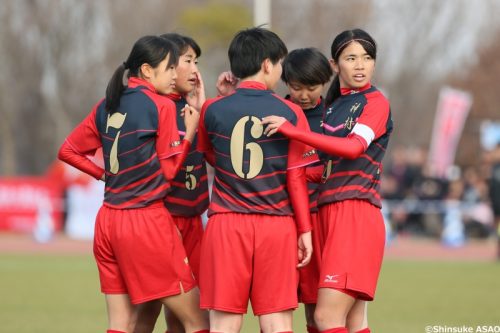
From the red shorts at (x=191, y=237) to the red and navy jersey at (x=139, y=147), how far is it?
1.89 feet

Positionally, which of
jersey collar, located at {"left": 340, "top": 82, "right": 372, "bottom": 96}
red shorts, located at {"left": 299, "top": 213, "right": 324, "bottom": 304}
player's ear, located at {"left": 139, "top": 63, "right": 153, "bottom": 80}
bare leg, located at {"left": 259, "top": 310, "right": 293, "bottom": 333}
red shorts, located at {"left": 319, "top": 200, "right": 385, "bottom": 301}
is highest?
player's ear, located at {"left": 139, "top": 63, "right": 153, "bottom": 80}

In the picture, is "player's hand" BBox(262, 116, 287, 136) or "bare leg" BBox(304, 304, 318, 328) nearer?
"player's hand" BBox(262, 116, 287, 136)

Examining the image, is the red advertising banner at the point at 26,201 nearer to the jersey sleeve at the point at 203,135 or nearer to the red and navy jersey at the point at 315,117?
the red and navy jersey at the point at 315,117

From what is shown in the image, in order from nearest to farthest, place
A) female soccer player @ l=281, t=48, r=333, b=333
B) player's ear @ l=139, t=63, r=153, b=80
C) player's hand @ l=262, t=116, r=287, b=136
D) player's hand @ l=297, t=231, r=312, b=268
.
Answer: player's hand @ l=262, t=116, r=287, b=136 → player's hand @ l=297, t=231, r=312, b=268 → player's ear @ l=139, t=63, r=153, b=80 → female soccer player @ l=281, t=48, r=333, b=333

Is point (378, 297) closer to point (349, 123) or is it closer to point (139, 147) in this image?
point (349, 123)

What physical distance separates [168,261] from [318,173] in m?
1.13

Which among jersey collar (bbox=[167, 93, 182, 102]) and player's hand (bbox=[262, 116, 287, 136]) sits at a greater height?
jersey collar (bbox=[167, 93, 182, 102])

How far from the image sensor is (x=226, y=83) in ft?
Answer: 22.8

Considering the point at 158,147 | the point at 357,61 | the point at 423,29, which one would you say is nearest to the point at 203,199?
the point at 158,147

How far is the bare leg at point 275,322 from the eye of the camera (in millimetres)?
6293

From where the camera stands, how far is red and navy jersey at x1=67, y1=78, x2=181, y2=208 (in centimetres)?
654

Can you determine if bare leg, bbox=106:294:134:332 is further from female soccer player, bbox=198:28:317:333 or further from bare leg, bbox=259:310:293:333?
bare leg, bbox=259:310:293:333

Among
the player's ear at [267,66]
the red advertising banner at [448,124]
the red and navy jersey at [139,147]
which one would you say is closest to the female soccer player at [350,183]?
the player's ear at [267,66]

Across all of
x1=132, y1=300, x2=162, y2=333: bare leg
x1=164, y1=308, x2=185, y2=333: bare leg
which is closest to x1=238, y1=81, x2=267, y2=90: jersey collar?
x1=132, y1=300, x2=162, y2=333: bare leg
